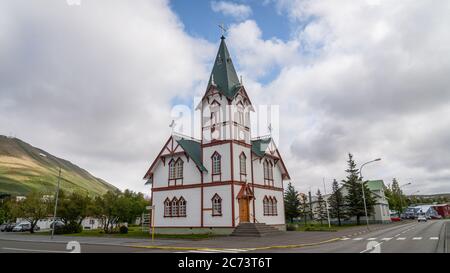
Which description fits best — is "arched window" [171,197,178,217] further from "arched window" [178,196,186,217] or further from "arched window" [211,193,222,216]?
"arched window" [211,193,222,216]

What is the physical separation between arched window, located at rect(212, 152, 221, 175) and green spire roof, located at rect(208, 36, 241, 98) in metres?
6.35

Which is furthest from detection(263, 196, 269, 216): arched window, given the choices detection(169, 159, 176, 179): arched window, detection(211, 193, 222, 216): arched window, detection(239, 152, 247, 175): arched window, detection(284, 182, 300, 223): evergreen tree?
detection(284, 182, 300, 223): evergreen tree

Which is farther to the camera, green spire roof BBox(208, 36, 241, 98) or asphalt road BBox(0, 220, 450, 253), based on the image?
green spire roof BBox(208, 36, 241, 98)

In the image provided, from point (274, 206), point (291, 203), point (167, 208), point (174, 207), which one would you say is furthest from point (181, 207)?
point (291, 203)

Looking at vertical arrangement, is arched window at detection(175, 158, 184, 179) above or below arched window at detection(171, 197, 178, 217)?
above

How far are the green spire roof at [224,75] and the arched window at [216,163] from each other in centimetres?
635

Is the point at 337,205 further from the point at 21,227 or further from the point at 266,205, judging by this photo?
the point at 21,227

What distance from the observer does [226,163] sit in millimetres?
30172

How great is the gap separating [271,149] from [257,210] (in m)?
7.66

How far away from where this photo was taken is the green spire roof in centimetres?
3325

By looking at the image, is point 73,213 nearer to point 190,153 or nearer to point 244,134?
point 190,153

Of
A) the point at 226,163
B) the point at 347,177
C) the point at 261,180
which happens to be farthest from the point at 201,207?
the point at 347,177

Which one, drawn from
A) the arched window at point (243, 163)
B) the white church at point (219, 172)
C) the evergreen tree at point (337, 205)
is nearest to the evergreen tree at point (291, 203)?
the evergreen tree at point (337, 205)

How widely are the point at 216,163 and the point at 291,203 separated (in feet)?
92.0
